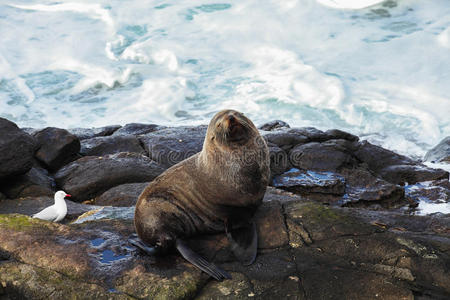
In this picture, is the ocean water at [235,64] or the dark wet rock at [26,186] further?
the ocean water at [235,64]

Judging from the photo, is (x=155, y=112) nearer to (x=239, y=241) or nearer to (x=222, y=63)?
(x=222, y=63)

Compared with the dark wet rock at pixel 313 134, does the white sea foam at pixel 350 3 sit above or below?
below

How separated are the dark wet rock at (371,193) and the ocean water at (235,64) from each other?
5.17m

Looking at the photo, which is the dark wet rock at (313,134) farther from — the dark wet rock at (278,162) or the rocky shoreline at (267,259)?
the rocky shoreline at (267,259)

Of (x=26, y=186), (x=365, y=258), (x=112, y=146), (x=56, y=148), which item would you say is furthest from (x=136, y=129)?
(x=365, y=258)

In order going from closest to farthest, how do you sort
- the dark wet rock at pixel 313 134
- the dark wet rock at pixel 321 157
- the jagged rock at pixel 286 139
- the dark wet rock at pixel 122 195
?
the dark wet rock at pixel 122 195 < the dark wet rock at pixel 321 157 < the jagged rock at pixel 286 139 < the dark wet rock at pixel 313 134

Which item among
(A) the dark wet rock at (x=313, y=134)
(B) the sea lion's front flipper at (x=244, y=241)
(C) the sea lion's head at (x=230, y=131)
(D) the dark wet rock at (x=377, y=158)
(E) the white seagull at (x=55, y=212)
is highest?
(C) the sea lion's head at (x=230, y=131)

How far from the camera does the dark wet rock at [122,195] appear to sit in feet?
22.7

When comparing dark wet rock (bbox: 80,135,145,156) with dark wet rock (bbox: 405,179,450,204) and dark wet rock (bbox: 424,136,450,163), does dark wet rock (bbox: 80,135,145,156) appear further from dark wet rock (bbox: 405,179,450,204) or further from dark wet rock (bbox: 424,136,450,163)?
dark wet rock (bbox: 424,136,450,163)

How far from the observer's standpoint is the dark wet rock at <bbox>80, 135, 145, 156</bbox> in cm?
944

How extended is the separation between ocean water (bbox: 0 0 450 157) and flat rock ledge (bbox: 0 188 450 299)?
32.2 ft

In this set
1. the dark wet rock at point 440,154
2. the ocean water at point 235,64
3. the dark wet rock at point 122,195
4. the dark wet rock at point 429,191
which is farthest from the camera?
the ocean water at point 235,64

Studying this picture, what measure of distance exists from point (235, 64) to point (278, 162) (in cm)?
1293

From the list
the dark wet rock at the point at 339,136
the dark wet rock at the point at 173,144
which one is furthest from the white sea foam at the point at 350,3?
the dark wet rock at the point at 173,144
